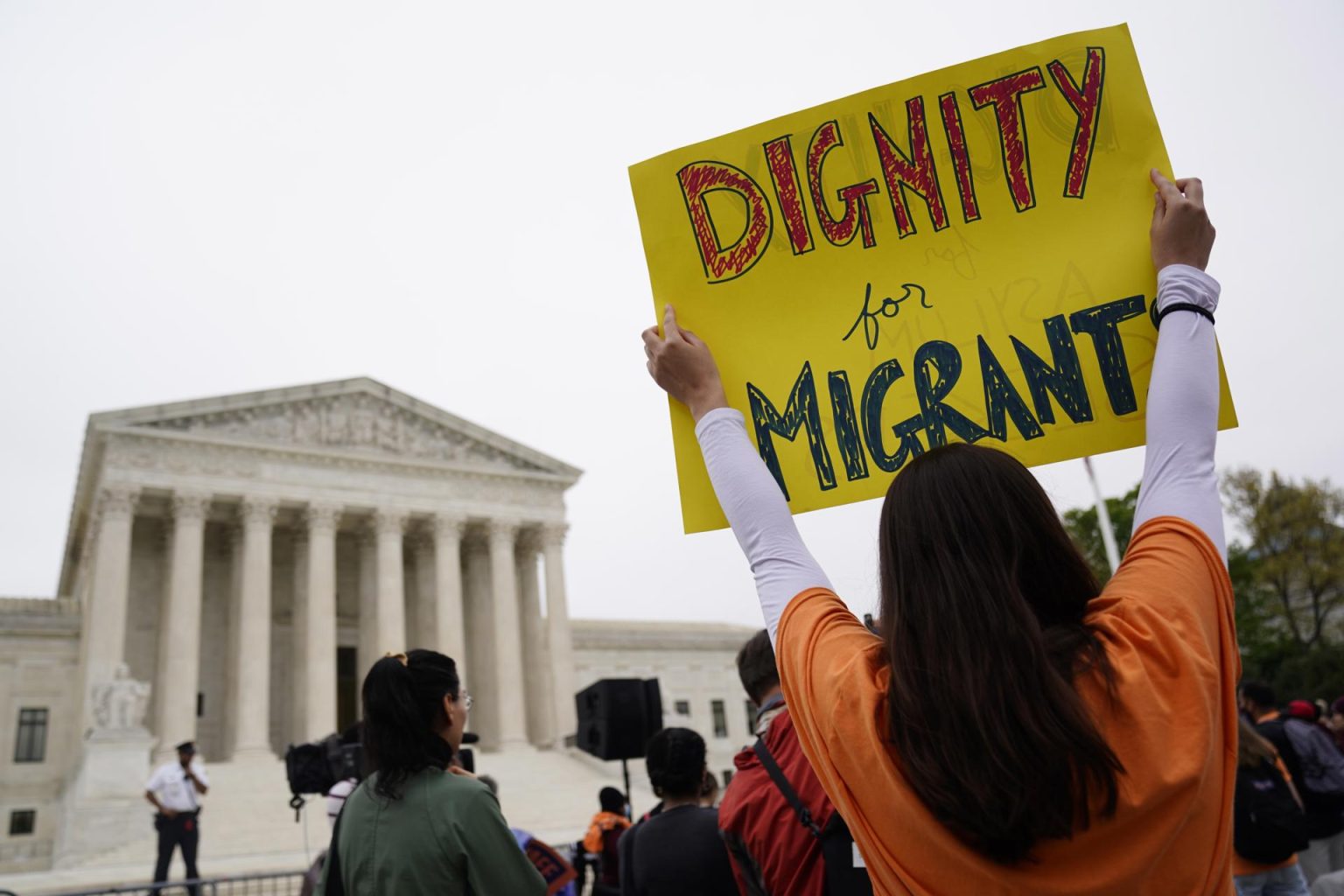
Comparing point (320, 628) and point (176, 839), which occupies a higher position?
point (320, 628)

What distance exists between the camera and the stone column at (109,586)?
31.6 meters

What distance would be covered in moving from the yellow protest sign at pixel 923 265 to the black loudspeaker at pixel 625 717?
344 inches

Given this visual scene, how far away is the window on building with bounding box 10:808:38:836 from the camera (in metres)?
33.3

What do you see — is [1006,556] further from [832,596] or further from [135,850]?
[135,850]

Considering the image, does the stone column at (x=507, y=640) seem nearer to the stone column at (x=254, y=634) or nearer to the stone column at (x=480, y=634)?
the stone column at (x=480, y=634)

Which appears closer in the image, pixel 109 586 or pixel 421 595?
pixel 109 586

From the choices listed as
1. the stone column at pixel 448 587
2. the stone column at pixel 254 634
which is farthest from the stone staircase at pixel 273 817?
the stone column at pixel 448 587

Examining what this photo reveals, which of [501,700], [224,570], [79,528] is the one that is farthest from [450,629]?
[79,528]

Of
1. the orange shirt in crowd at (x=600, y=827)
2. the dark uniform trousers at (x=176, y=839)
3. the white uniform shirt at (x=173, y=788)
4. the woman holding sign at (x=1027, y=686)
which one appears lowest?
the dark uniform trousers at (x=176, y=839)

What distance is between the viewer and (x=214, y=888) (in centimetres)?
1116

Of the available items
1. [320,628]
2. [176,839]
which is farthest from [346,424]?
[176,839]

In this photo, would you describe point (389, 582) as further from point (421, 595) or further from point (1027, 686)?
point (1027, 686)

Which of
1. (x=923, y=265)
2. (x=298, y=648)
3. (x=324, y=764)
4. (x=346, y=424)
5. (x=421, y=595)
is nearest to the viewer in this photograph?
(x=923, y=265)

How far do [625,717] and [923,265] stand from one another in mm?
9226
